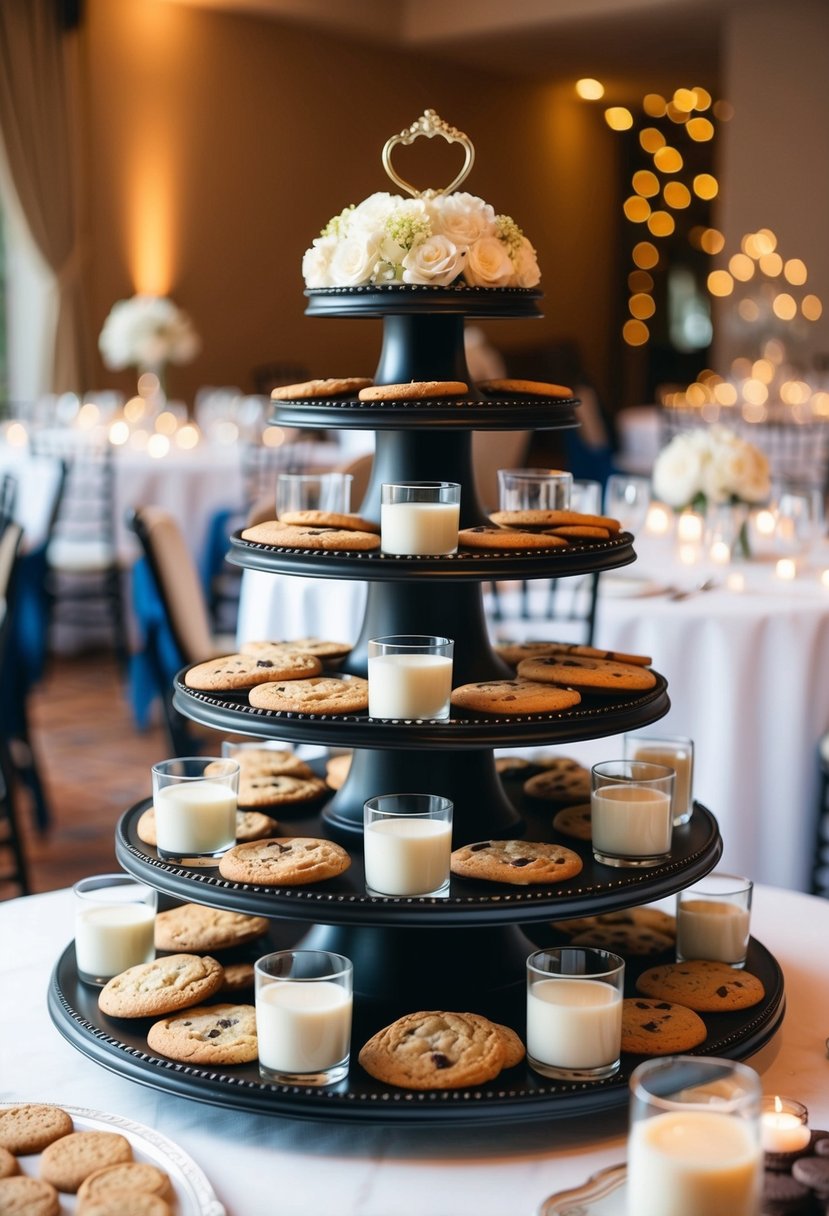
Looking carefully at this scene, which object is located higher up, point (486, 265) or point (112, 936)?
point (486, 265)

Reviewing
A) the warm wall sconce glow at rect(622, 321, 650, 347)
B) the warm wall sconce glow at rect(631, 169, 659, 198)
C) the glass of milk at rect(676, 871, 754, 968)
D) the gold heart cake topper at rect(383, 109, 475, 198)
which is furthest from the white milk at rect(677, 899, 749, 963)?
the warm wall sconce glow at rect(631, 169, 659, 198)

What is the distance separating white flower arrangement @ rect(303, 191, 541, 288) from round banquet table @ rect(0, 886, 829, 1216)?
0.90 m

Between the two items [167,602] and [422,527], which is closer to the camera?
[422,527]

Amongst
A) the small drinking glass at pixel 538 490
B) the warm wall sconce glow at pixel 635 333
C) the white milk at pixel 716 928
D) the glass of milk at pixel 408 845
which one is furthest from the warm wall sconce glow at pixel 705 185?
the glass of milk at pixel 408 845

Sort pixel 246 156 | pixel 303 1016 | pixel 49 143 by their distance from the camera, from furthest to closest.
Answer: pixel 246 156, pixel 49 143, pixel 303 1016

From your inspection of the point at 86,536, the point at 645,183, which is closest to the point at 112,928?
the point at 86,536

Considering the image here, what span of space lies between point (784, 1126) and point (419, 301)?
91 cm

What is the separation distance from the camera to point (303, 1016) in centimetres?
138

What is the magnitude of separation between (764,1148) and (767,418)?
717 centimetres

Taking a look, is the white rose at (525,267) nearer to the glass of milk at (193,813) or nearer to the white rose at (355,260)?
the white rose at (355,260)

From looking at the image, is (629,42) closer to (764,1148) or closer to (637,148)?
(637,148)

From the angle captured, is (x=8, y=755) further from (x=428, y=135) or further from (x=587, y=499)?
(x=428, y=135)

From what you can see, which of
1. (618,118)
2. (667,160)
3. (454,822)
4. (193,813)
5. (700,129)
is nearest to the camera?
(193,813)

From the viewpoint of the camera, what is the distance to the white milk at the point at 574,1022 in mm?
1412
